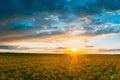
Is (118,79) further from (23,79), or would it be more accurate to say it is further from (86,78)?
(23,79)

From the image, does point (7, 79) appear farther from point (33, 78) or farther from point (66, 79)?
point (66, 79)

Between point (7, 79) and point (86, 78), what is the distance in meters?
6.62

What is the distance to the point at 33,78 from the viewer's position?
19.1 metres

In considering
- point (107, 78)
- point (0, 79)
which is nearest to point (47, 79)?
point (0, 79)

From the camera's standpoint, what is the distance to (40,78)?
19188 millimetres

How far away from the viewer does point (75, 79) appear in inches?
716

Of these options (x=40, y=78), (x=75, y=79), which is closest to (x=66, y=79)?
(x=75, y=79)

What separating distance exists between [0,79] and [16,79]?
1.30 meters

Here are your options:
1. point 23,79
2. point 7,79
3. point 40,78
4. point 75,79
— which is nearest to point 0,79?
point 7,79

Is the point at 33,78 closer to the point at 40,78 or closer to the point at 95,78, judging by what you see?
the point at 40,78

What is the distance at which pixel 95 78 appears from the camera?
19078mm

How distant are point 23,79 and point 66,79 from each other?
357cm

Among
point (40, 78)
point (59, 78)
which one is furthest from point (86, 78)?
point (40, 78)

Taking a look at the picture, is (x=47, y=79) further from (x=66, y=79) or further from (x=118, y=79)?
(x=118, y=79)
